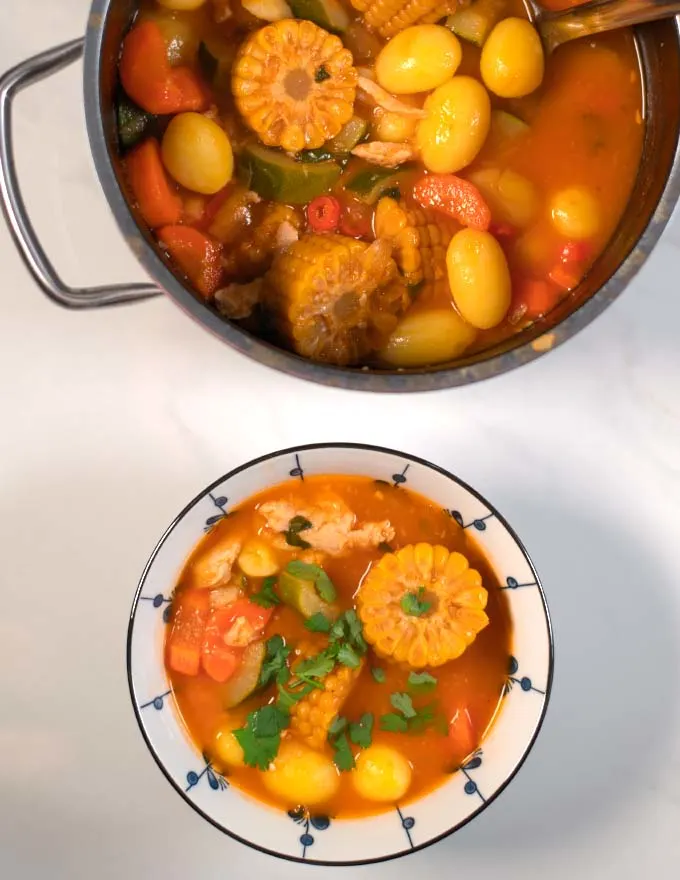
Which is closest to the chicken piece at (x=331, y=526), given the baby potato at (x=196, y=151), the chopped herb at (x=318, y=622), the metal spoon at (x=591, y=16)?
the chopped herb at (x=318, y=622)

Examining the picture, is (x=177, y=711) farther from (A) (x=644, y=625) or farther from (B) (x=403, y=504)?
(A) (x=644, y=625)

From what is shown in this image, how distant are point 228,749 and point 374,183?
93 cm

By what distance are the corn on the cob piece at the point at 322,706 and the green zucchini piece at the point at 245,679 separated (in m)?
0.08

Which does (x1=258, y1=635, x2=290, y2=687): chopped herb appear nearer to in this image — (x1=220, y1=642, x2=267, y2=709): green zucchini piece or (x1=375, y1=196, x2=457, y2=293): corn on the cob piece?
(x1=220, y1=642, x2=267, y2=709): green zucchini piece

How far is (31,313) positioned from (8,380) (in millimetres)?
124

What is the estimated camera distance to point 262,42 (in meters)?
1.13

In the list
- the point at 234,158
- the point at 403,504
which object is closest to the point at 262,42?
the point at 234,158

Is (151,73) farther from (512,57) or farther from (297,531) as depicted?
(297,531)

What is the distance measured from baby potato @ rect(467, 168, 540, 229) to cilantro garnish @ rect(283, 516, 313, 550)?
583 millimetres

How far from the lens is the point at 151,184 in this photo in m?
1.14

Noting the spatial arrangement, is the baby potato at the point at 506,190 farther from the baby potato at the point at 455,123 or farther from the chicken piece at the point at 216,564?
the chicken piece at the point at 216,564

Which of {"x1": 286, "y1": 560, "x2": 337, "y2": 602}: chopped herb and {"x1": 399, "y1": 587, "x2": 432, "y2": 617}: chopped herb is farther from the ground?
{"x1": 286, "y1": 560, "x2": 337, "y2": 602}: chopped herb

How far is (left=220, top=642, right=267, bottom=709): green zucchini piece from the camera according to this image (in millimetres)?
1375

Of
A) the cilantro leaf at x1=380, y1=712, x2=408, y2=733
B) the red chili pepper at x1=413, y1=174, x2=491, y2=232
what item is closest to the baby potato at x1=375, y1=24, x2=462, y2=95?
the red chili pepper at x1=413, y1=174, x2=491, y2=232
